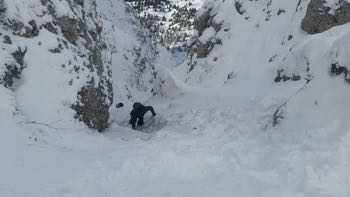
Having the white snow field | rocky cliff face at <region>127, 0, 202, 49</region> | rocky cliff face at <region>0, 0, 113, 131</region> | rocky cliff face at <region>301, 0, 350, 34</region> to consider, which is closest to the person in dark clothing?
the white snow field

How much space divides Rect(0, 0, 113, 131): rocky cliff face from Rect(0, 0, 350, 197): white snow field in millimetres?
442

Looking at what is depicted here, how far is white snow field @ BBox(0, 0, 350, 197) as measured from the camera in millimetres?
8250

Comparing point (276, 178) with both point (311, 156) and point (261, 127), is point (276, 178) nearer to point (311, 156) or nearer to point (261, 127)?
point (311, 156)

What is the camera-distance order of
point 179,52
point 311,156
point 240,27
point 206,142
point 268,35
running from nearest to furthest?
1. point 311,156
2. point 206,142
3. point 268,35
4. point 240,27
5. point 179,52

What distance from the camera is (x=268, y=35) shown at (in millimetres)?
20094

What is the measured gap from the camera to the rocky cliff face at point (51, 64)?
471 inches

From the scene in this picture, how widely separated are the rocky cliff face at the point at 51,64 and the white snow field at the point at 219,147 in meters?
0.44

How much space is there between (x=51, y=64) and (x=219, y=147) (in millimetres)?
4582

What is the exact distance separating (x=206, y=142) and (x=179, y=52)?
26.6m

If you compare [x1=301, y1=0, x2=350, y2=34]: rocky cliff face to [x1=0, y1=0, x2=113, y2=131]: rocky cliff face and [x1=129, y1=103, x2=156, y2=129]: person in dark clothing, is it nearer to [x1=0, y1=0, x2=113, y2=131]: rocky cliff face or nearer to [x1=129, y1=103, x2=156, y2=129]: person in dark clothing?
[x1=129, y1=103, x2=156, y2=129]: person in dark clothing

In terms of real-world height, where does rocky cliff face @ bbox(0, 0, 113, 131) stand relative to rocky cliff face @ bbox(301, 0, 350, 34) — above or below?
below

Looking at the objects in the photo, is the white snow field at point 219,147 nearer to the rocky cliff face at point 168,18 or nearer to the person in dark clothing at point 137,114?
the person in dark clothing at point 137,114

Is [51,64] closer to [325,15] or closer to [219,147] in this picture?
[219,147]

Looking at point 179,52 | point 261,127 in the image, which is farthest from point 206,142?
point 179,52
